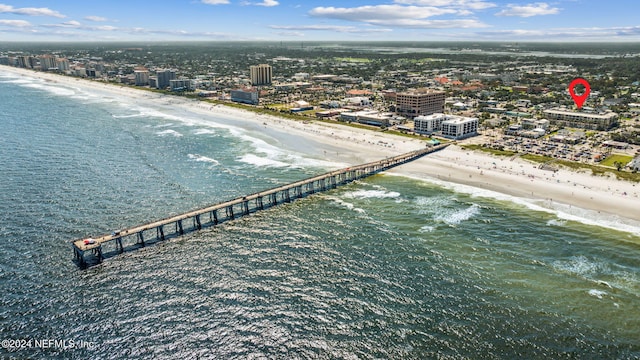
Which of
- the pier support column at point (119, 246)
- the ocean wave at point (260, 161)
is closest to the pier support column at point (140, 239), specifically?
the pier support column at point (119, 246)

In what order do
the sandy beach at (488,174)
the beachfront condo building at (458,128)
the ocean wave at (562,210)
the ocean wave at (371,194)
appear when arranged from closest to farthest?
the ocean wave at (562,210) < the sandy beach at (488,174) < the ocean wave at (371,194) < the beachfront condo building at (458,128)

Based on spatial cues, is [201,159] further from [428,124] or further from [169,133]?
[428,124]

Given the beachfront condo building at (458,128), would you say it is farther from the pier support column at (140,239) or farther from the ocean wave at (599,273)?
the pier support column at (140,239)

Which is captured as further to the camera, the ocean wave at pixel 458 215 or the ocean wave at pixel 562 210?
the ocean wave at pixel 458 215

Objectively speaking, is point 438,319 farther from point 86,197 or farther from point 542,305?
point 86,197

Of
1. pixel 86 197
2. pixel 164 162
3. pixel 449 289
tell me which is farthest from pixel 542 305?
pixel 164 162

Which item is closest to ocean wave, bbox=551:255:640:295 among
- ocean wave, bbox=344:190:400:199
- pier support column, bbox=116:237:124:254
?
ocean wave, bbox=344:190:400:199
